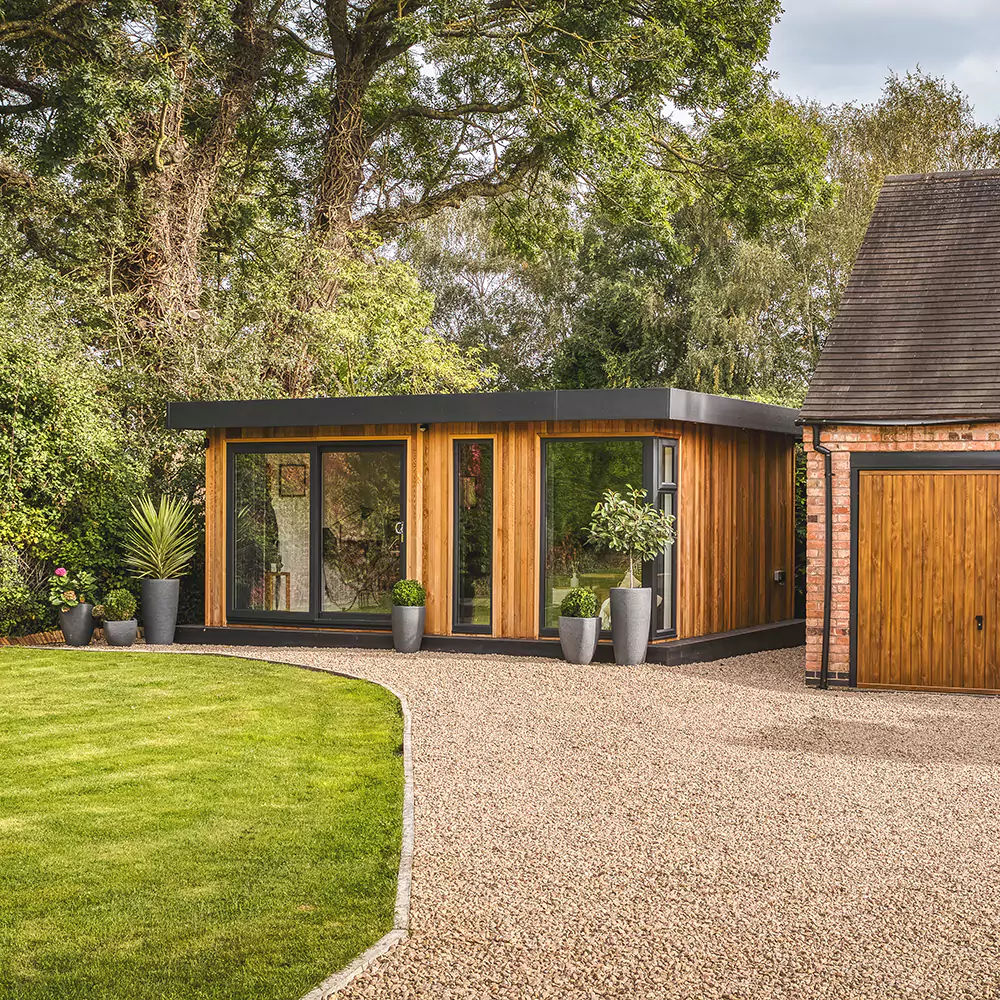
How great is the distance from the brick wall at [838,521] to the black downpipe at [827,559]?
35 mm

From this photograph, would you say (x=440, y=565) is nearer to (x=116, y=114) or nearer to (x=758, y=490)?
(x=758, y=490)

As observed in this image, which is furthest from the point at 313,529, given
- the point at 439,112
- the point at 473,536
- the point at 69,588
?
the point at 439,112

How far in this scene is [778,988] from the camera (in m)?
3.58

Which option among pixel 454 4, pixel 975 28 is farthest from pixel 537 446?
pixel 975 28

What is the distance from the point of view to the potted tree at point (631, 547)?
11.0 m

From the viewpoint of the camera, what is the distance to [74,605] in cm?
1251

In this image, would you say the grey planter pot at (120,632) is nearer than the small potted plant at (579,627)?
No

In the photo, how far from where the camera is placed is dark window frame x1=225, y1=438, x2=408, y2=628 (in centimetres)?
1236

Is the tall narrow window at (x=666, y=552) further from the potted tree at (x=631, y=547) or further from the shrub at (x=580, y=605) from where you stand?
the shrub at (x=580, y=605)

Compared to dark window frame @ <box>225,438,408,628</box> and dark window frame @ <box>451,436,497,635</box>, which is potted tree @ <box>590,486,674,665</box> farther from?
dark window frame @ <box>225,438,408,628</box>

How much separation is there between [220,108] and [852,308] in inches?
453

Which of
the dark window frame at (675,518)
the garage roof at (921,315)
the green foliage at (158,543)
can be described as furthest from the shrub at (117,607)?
the garage roof at (921,315)

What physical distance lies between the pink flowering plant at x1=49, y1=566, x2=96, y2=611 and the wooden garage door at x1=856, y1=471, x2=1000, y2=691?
323 inches

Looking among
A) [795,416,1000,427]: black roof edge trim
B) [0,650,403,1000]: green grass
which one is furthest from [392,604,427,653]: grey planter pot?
[795,416,1000,427]: black roof edge trim
